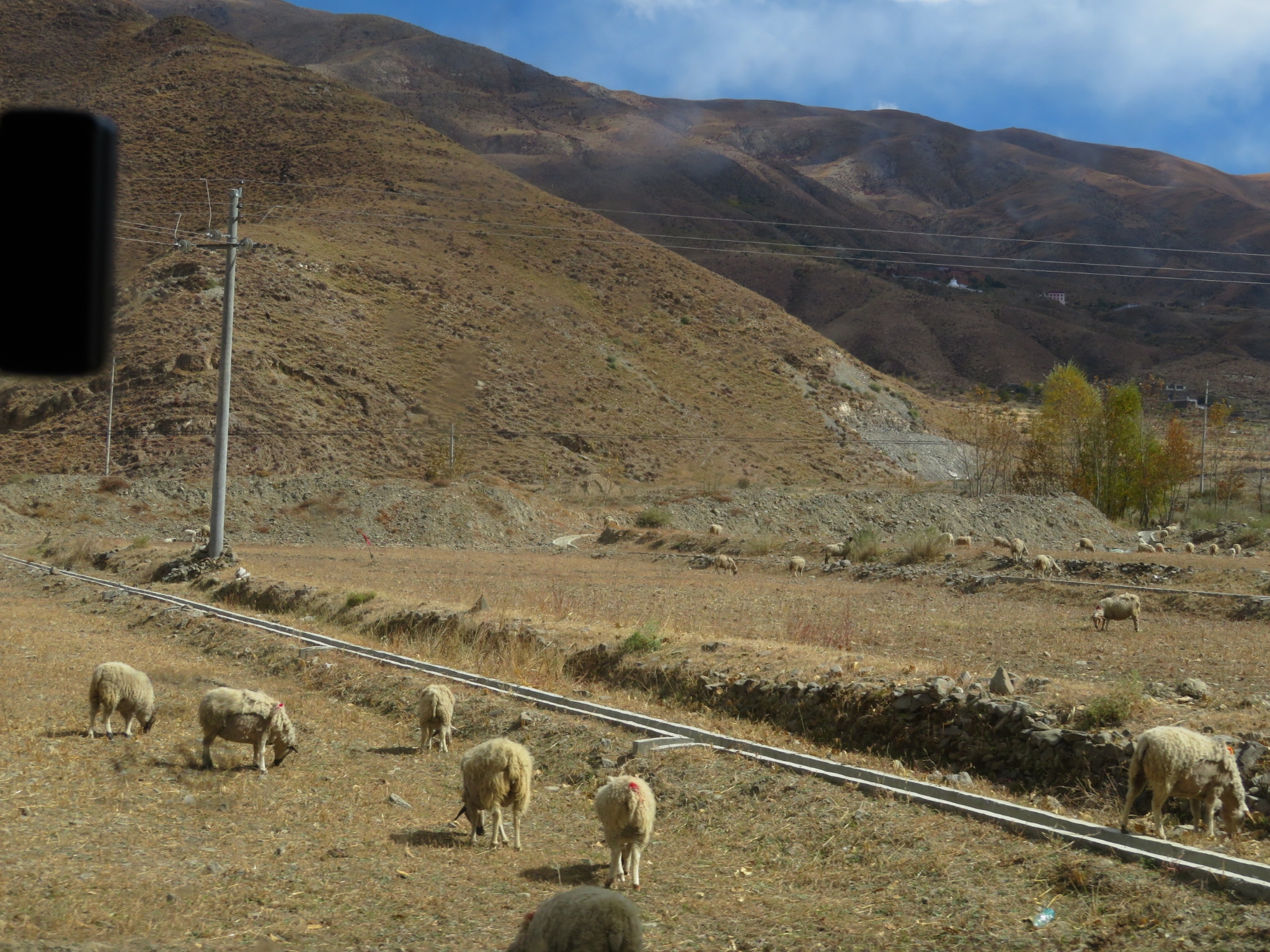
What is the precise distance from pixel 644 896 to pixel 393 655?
958 cm

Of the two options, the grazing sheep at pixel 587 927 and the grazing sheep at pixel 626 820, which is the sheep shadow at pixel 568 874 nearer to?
the grazing sheep at pixel 626 820

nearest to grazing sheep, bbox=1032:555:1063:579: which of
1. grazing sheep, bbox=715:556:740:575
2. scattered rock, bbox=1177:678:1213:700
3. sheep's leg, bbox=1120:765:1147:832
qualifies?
grazing sheep, bbox=715:556:740:575

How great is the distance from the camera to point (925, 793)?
8.97m

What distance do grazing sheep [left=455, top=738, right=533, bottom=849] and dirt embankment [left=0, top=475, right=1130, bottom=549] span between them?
37.0m

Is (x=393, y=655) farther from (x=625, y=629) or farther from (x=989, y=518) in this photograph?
(x=989, y=518)

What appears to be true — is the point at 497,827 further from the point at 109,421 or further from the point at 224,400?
the point at 109,421

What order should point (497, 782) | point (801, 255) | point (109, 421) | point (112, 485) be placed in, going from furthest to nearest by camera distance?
1. point (801, 255)
2. point (109, 421)
3. point (112, 485)
4. point (497, 782)

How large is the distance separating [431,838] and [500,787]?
3.00 feet

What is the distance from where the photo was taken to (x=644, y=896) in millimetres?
7398

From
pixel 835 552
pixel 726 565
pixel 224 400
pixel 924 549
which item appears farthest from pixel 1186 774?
pixel 835 552

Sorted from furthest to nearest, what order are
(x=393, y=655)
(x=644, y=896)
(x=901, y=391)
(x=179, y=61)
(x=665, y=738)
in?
(x=179, y=61), (x=901, y=391), (x=393, y=655), (x=665, y=738), (x=644, y=896)

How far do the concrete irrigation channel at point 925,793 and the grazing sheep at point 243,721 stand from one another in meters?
3.33

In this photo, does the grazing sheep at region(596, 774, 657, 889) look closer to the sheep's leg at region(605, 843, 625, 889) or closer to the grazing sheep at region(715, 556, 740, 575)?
the sheep's leg at region(605, 843, 625, 889)

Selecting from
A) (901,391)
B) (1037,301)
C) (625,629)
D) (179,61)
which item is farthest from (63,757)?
(1037,301)
